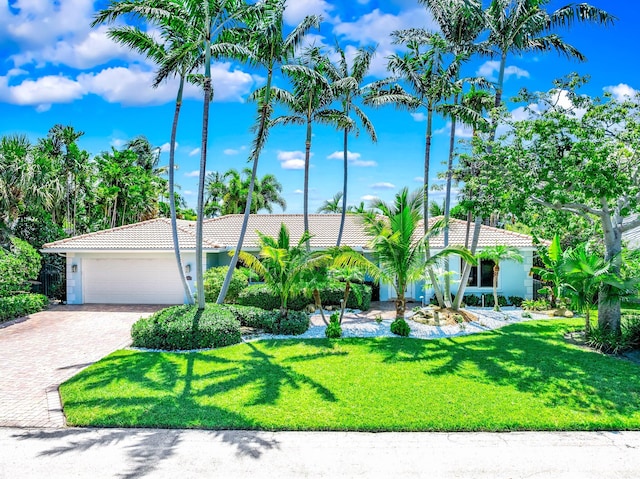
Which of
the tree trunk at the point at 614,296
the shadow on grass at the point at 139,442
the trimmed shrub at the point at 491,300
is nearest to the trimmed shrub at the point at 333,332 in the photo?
the shadow on grass at the point at 139,442

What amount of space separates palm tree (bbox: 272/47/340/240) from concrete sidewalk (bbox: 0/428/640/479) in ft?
35.8

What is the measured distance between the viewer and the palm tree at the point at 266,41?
13.8 m

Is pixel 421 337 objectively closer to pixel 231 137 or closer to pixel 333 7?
pixel 333 7

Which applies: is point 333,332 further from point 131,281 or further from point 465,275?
point 131,281

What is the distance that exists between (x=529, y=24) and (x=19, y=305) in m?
22.5

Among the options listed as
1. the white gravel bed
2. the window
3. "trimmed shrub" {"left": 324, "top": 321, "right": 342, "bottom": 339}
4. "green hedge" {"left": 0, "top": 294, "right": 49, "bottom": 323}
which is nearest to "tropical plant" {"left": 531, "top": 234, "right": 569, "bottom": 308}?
the white gravel bed

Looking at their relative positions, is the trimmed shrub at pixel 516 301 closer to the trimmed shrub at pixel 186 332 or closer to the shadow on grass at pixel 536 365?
the shadow on grass at pixel 536 365

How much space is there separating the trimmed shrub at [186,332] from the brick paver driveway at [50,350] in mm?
1005

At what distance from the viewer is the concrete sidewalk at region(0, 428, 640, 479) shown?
6.21 meters

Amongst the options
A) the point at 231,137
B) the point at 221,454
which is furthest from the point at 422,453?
the point at 231,137

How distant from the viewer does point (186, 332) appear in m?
12.8

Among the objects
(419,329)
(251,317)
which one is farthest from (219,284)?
(419,329)

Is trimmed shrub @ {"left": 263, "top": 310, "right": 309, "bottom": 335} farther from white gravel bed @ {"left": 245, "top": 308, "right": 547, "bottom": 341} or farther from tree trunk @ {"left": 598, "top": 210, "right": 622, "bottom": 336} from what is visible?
tree trunk @ {"left": 598, "top": 210, "right": 622, "bottom": 336}

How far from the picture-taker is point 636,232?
79.9ft
